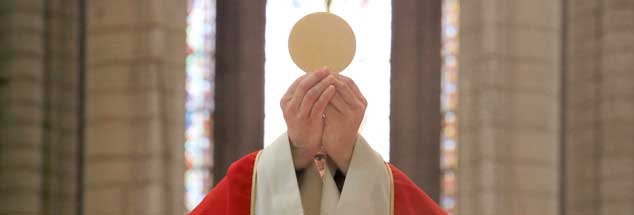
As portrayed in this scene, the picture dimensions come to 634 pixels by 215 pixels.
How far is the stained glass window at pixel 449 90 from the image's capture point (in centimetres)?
922

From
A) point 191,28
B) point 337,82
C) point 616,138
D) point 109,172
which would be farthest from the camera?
point 191,28

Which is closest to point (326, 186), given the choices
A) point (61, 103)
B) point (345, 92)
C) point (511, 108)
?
point (345, 92)

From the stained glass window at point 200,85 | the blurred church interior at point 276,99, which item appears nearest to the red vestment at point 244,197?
the blurred church interior at point 276,99

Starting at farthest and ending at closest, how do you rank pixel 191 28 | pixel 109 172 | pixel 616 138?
pixel 191 28 → pixel 616 138 → pixel 109 172

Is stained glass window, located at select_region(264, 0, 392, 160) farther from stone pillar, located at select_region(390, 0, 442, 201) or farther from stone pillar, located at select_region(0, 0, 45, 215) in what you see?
stone pillar, located at select_region(0, 0, 45, 215)

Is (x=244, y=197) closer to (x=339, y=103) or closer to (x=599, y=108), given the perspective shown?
(x=339, y=103)

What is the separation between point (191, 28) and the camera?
942 cm

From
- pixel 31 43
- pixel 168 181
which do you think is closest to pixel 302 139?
pixel 168 181

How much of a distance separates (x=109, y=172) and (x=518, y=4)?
8.54 feet

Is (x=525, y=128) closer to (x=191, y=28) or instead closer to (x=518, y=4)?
(x=518, y=4)

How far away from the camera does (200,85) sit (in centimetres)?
946

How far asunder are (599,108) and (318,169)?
248 inches

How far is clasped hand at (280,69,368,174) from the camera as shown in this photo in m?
2.58

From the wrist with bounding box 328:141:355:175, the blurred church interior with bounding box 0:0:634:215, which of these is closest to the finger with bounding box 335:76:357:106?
the wrist with bounding box 328:141:355:175
